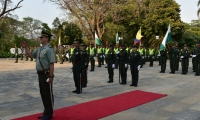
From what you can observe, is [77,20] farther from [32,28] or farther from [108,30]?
[32,28]

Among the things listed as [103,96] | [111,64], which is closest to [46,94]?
[103,96]

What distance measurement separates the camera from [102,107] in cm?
646

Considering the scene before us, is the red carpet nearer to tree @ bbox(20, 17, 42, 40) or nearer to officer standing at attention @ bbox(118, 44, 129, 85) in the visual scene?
officer standing at attention @ bbox(118, 44, 129, 85)

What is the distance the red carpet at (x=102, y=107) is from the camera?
553cm

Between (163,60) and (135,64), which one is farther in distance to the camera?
(163,60)

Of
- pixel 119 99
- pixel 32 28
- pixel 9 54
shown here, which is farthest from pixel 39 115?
pixel 32 28

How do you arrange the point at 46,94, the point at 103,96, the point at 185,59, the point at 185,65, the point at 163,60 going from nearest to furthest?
1. the point at 46,94
2. the point at 103,96
3. the point at 185,65
4. the point at 185,59
5. the point at 163,60

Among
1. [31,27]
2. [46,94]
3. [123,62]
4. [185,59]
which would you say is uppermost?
[31,27]

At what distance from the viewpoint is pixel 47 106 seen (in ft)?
17.3

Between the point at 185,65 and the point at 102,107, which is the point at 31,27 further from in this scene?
the point at 102,107

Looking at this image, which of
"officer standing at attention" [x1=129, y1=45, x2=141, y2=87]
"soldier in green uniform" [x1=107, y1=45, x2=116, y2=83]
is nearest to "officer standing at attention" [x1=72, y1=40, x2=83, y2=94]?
"officer standing at attention" [x1=129, y1=45, x2=141, y2=87]

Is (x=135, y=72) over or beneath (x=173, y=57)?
beneath

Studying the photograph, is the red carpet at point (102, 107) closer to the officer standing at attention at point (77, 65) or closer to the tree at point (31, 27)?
the officer standing at attention at point (77, 65)

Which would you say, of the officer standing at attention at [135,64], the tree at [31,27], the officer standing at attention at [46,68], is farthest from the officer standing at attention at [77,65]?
the tree at [31,27]
